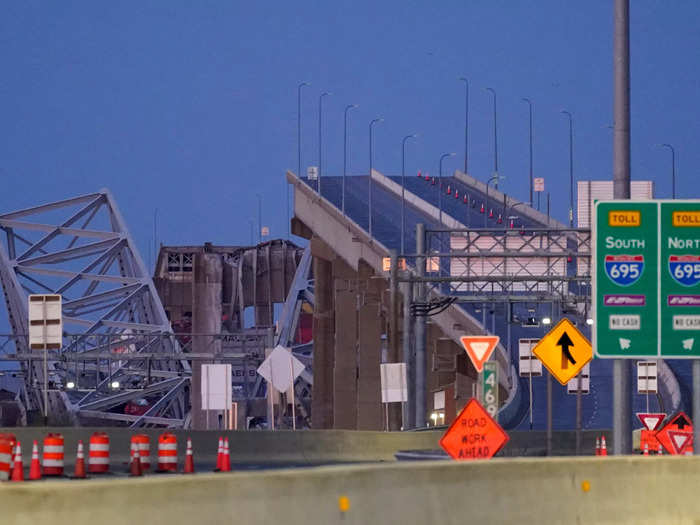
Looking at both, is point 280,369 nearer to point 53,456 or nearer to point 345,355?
point 53,456

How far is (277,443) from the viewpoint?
3716 cm

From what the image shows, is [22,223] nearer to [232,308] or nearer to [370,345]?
[370,345]

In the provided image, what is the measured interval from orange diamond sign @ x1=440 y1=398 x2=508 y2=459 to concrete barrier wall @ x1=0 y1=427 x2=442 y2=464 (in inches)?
455

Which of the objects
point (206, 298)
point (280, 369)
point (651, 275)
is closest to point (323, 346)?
point (206, 298)

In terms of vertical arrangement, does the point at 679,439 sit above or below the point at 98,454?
below

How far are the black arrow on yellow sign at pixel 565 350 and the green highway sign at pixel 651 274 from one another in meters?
5.81

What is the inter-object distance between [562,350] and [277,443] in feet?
41.6

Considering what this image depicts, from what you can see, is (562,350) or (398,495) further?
(562,350)

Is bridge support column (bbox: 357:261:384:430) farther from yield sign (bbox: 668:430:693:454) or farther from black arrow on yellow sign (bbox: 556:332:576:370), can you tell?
black arrow on yellow sign (bbox: 556:332:576:370)

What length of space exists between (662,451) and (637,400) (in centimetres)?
3565

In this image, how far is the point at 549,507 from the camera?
1546 cm

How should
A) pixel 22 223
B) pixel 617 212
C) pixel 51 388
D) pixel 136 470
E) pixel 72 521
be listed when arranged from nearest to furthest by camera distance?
pixel 72 521 < pixel 617 212 < pixel 136 470 < pixel 51 388 < pixel 22 223

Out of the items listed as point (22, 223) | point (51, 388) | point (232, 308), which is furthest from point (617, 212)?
point (232, 308)

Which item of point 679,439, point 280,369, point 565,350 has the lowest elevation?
point 679,439
